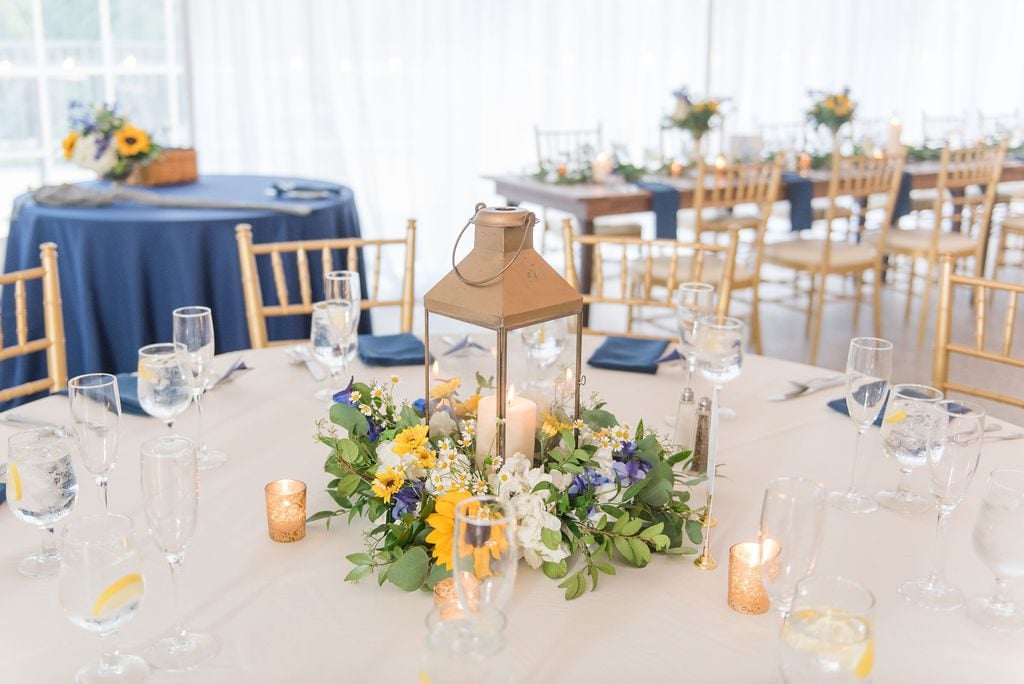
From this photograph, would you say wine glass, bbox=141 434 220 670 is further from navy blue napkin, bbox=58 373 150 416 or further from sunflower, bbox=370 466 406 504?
navy blue napkin, bbox=58 373 150 416

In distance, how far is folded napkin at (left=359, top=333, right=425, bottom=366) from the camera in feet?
6.20

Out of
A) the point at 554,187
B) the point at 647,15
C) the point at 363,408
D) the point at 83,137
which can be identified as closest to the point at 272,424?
the point at 363,408

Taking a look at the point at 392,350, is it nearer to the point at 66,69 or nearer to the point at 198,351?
Answer: the point at 198,351

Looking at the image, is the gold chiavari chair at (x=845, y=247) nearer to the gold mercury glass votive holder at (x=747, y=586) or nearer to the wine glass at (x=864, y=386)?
the wine glass at (x=864, y=386)

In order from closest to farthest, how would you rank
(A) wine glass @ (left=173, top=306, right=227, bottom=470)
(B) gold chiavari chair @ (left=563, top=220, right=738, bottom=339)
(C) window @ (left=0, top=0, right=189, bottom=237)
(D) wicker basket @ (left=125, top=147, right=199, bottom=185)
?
(A) wine glass @ (left=173, top=306, right=227, bottom=470) < (B) gold chiavari chair @ (left=563, top=220, right=738, bottom=339) < (D) wicker basket @ (left=125, top=147, right=199, bottom=185) < (C) window @ (left=0, top=0, right=189, bottom=237)

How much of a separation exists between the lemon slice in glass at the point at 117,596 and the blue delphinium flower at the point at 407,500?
32cm

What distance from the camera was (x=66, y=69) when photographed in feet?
15.0

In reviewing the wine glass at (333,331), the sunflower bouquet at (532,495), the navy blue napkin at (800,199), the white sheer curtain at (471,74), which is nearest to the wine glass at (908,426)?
the sunflower bouquet at (532,495)

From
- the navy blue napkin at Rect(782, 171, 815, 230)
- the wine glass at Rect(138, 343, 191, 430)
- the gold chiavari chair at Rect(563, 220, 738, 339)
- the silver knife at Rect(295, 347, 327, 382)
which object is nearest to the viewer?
the wine glass at Rect(138, 343, 191, 430)

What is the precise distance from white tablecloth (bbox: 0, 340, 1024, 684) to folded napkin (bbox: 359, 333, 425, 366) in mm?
455

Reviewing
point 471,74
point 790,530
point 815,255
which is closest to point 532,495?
point 790,530

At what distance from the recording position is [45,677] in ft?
2.97

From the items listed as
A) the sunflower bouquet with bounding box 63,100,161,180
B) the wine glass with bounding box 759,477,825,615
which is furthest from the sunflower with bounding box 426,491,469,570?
the sunflower bouquet with bounding box 63,100,161,180

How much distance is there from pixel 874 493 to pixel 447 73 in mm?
4806
